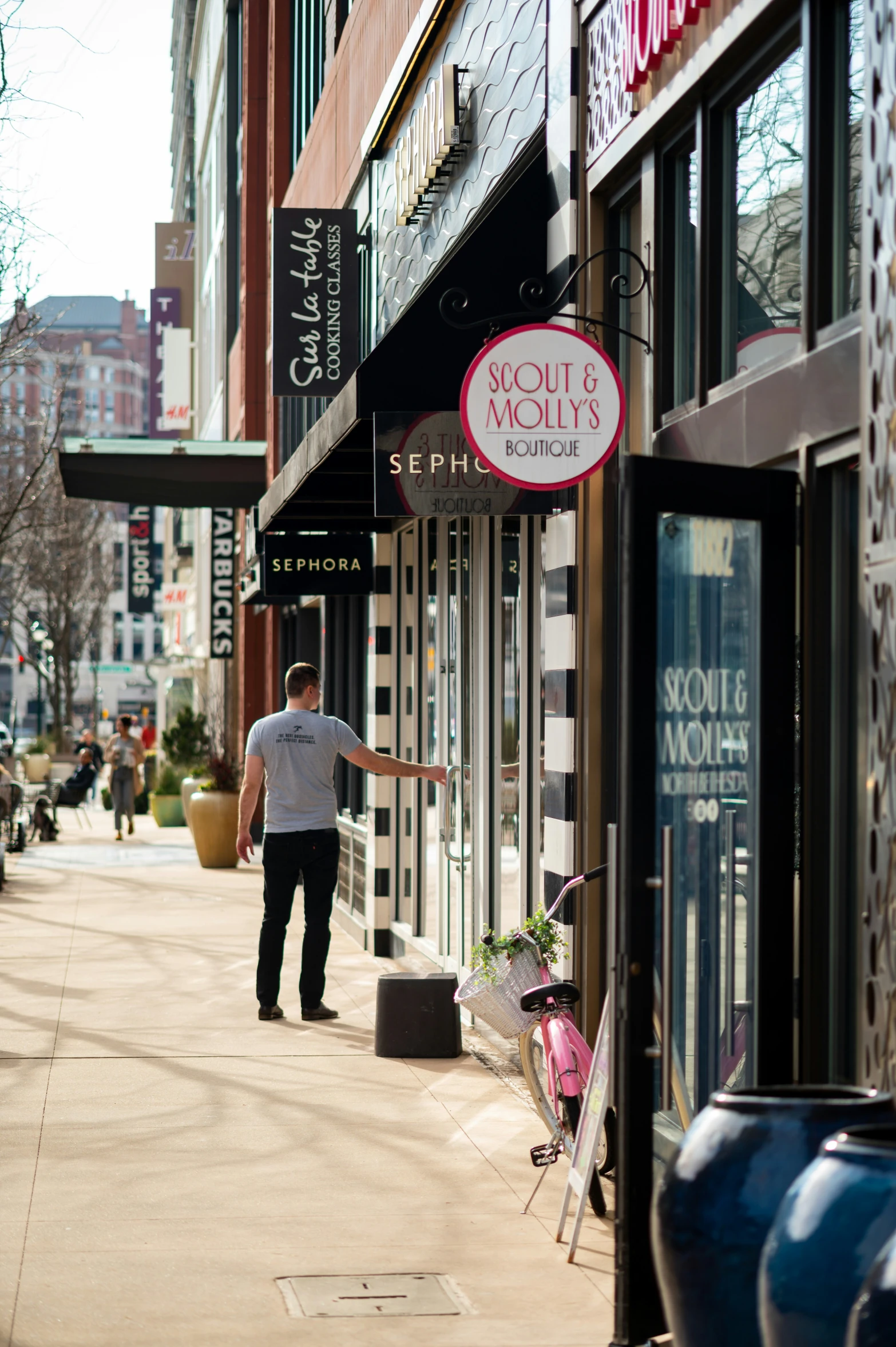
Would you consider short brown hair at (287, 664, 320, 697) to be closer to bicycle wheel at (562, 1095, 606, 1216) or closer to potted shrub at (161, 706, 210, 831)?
bicycle wheel at (562, 1095, 606, 1216)

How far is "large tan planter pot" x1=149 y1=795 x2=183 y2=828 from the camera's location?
29188mm

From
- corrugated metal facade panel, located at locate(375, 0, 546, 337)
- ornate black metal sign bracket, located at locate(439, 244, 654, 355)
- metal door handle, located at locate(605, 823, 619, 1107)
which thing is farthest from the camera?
corrugated metal facade panel, located at locate(375, 0, 546, 337)

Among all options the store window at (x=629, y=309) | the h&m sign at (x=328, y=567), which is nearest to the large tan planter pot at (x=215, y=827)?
the h&m sign at (x=328, y=567)

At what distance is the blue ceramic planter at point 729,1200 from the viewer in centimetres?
342

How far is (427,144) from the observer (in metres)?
10.9

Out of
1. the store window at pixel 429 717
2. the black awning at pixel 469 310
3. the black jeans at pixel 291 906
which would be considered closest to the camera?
the black awning at pixel 469 310

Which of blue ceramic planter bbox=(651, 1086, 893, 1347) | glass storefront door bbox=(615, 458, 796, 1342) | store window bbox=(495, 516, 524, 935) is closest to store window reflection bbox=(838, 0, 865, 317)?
glass storefront door bbox=(615, 458, 796, 1342)

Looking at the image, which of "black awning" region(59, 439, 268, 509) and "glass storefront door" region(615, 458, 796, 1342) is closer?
"glass storefront door" region(615, 458, 796, 1342)

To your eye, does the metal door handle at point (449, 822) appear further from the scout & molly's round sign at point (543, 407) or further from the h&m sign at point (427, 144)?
the scout & molly's round sign at point (543, 407)

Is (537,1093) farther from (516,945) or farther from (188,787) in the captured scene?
(188,787)

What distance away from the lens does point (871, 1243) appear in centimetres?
301

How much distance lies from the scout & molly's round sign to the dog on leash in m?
20.3

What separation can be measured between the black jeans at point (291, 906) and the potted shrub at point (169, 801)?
1933 centimetres

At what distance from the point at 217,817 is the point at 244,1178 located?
14.2 meters
